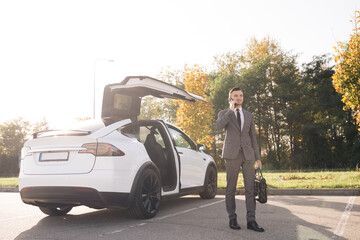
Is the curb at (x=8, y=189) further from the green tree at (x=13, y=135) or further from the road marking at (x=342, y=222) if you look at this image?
the green tree at (x=13, y=135)

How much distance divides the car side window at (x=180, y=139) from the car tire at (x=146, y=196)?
1396 millimetres

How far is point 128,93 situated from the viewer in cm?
665

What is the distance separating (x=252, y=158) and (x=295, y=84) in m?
34.1

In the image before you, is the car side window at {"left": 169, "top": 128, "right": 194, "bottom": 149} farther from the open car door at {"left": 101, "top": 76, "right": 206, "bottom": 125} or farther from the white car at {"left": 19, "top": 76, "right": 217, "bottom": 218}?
the white car at {"left": 19, "top": 76, "right": 217, "bottom": 218}

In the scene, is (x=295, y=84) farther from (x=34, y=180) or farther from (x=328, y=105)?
(x=34, y=180)

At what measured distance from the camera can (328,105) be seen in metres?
35.6

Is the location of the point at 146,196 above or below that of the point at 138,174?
below

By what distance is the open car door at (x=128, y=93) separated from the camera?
6.17 metres

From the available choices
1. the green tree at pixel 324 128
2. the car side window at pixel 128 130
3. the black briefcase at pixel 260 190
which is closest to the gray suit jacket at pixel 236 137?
the black briefcase at pixel 260 190

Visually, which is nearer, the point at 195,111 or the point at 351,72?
the point at 351,72

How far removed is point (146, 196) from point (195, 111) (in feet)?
53.1

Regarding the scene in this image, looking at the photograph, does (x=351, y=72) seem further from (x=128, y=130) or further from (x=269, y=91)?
(x=269, y=91)

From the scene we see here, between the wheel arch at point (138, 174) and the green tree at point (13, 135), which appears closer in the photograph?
the wheel arch at point (138, 174)

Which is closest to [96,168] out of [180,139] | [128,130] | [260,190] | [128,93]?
[128,130]
